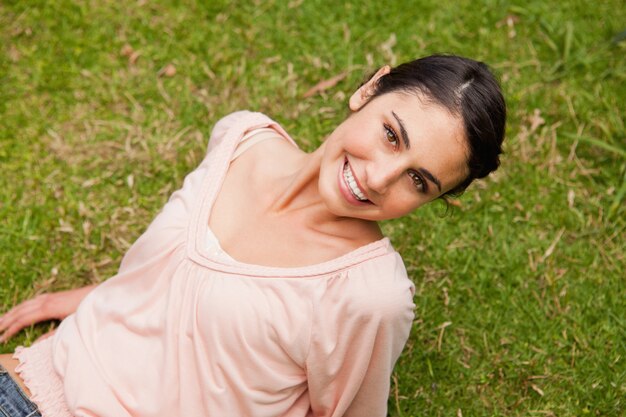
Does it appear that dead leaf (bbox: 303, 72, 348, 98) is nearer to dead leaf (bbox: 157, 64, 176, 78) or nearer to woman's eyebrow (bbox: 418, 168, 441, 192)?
dead leaf (bbox: 157, 64, 176, 78)

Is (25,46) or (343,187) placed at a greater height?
(25,46)

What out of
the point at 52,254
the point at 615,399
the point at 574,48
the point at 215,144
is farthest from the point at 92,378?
the point at 574,48

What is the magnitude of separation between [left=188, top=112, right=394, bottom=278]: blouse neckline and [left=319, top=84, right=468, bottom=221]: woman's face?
16 cm

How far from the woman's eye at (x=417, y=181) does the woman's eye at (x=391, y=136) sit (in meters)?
0.12

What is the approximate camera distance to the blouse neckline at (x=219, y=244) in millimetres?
2566

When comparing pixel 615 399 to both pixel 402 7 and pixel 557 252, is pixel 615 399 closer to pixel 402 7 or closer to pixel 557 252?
pixel 557 252

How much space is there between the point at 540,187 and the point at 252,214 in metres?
2.36

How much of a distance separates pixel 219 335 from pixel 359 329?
1.77ft

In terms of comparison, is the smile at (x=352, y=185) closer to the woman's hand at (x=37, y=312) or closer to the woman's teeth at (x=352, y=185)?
the woman's teeth at (x=352, y=185)

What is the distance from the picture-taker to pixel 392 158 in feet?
7.89

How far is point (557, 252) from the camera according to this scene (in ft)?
13.6

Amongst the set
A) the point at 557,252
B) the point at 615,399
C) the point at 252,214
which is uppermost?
the point at 252,214

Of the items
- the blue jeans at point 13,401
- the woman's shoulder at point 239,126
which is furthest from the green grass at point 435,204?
the woman's shoulder at point 239,126

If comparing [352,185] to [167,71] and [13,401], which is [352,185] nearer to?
[13,401]
